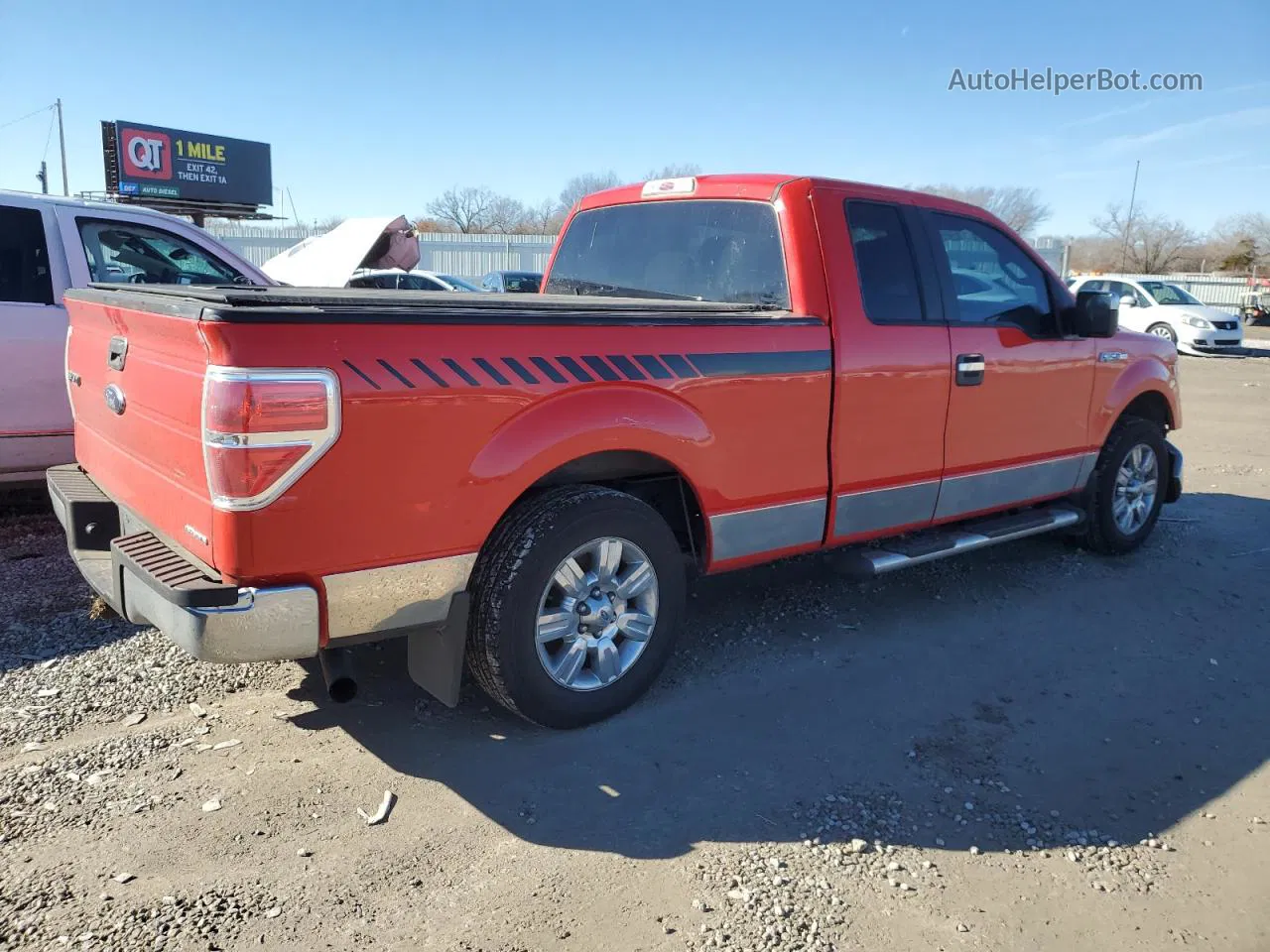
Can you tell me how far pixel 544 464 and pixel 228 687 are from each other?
5.42 ft

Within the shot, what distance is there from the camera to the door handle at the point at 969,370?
457 cm

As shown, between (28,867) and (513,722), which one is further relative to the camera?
(513,722)

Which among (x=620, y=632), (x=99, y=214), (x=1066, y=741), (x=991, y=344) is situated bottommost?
(x=1066, y=741)

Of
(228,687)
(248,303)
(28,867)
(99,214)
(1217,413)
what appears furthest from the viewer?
(1217,413)

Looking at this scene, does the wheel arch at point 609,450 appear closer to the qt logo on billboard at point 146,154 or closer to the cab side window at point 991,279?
the cab side window at point 991,279

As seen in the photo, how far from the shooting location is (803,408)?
3945mm

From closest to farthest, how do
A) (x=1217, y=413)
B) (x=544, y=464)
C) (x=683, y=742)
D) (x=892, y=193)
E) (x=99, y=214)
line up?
(x=544, y=464)
(x=683, y=742)
(x=892, y=193)
(x=99, y=214)
(x=1217, y=413)

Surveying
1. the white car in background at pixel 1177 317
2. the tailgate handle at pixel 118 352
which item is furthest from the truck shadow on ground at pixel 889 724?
the white car in background at pixel 1177 317

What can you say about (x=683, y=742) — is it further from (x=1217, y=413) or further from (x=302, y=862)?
(x=1217, y=413)

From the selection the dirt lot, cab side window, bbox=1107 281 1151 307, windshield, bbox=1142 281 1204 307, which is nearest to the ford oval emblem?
the dirt lot

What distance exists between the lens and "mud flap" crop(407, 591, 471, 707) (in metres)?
3.12

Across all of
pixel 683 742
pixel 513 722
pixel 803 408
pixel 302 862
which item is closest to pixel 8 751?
pixel 302 862

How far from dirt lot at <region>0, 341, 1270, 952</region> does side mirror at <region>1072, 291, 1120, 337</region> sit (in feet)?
5.26

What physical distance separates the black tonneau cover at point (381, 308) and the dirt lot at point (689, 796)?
1490 millimetres
